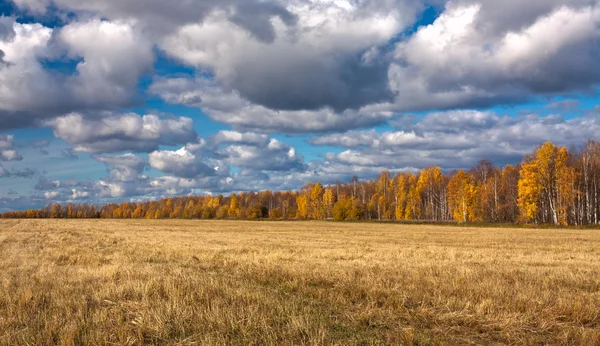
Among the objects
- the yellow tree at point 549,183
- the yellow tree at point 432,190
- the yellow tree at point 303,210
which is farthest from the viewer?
the yellow tree at point 303,210

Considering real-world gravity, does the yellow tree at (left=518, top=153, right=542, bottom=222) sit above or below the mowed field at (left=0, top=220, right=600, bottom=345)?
above

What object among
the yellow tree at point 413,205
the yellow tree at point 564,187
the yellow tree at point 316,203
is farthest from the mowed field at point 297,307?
the yellow tree at point 316,203

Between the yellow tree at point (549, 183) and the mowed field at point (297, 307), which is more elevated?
the yellow tree at point (549, 183)

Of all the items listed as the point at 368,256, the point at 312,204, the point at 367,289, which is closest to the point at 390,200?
the point at 312,204

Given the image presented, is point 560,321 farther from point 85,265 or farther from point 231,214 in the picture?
point 231,214

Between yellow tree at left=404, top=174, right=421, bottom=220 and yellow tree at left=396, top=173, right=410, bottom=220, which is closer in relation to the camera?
yellow tree at left=404, top=174, right=421, bottom=220

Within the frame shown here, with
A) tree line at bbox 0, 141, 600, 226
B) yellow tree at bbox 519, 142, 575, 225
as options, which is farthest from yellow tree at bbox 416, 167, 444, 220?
yellow tree at bbox 519, 142, 575, 225

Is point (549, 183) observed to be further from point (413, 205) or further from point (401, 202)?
point (401, 202)

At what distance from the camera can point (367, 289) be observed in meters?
10.8

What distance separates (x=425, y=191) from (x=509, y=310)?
116108 mm

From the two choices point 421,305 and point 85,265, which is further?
point 85,265

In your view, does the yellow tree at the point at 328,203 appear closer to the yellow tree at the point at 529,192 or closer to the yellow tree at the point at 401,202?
the yellow tree at the point at 401,202

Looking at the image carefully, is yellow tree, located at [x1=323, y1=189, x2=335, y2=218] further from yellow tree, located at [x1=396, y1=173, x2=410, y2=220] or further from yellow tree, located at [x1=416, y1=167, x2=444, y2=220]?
yellow tree, located at [x1=416, y1=167, x2=444, y2=220]

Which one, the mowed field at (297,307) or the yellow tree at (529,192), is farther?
the yellow tree at (529,192)
